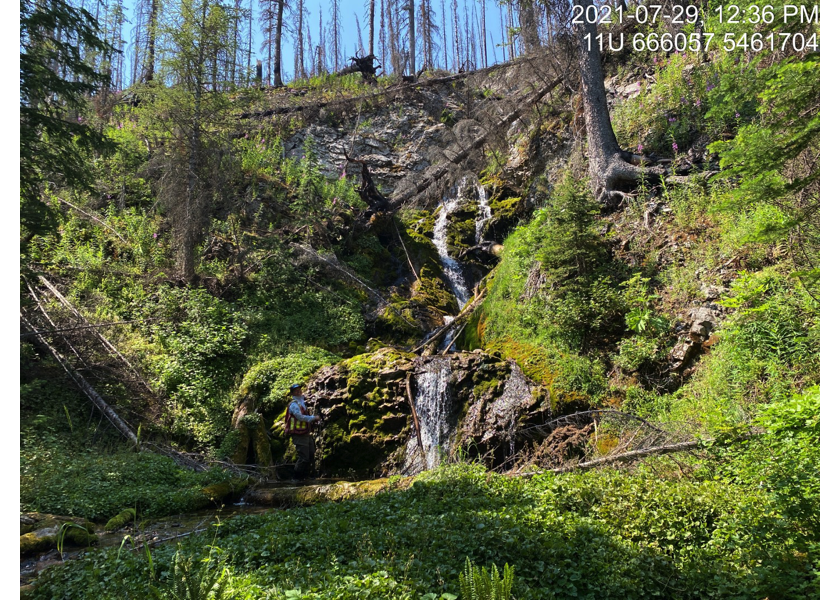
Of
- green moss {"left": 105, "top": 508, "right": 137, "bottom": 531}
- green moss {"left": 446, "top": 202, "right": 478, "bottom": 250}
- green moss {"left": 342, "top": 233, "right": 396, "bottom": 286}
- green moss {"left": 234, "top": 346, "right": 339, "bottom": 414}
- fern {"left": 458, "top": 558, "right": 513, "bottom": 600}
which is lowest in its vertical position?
green moss {"left": 105, "top": 508, "right": 137, "bottom": 531}

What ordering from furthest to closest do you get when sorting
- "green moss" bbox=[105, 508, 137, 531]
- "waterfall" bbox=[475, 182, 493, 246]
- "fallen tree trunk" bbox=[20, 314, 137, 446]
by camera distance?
"waterfall" bbox=[475, 182, 493, 246] < "fallen tree trunk" bbox=[20, 314, 137, 446] < "green moss" bbox=[105, 508, 137, 531]

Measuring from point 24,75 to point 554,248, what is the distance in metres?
9.05

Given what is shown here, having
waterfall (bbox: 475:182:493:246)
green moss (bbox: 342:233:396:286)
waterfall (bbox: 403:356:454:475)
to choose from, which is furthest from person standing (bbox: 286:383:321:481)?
waterfall (bbox: 475:182:493:246)

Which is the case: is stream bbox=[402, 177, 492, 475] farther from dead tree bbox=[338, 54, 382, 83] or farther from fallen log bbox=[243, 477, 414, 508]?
dead tree bbox=[338, 54, 382, 83]

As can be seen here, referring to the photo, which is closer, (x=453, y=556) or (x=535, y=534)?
(x=453, y=556)

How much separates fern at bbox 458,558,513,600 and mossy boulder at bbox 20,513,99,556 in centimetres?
455

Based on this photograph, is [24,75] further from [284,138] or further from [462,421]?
[284,138]

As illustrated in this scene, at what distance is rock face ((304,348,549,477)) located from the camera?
7.25 meters

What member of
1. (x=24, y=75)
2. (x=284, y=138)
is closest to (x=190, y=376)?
(x=24, y=75)

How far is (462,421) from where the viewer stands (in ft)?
25.8

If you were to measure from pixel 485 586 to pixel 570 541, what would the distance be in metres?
1.57

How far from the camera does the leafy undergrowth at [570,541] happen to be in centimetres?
330

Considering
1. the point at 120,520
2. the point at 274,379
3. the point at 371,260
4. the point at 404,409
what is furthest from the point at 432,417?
the point at 371,260

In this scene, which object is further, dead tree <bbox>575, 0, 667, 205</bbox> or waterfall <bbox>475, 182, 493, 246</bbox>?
waterfall <bbox>475, 182, 493, 246</bbox>
